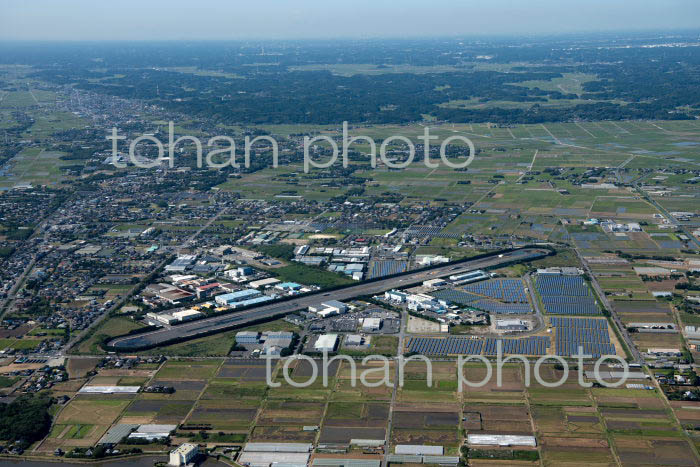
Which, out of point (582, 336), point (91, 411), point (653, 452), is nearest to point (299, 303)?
point (91, 411)

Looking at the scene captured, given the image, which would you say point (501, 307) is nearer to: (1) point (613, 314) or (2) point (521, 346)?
(2) point (521, 346)

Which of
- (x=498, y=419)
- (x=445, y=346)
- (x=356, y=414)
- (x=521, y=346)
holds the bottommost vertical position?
(x=356, y=414)

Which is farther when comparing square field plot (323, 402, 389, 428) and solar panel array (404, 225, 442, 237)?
solar panel array (404, 225, 442, 237)

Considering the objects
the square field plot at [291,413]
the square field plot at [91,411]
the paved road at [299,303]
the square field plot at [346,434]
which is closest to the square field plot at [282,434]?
the square field plot at [291,413]

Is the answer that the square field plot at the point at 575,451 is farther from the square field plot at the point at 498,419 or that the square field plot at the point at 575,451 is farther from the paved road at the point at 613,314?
the paved road at the point at 613,314

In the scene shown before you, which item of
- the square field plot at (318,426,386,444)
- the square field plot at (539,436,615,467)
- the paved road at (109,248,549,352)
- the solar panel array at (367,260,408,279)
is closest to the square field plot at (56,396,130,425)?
the paved road at (109,248,549,352)

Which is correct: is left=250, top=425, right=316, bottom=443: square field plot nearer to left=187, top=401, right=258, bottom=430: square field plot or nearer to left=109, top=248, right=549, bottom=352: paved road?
left=187, top=401, right=258, bottom=430: square field plot
